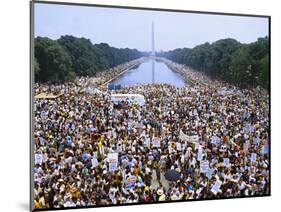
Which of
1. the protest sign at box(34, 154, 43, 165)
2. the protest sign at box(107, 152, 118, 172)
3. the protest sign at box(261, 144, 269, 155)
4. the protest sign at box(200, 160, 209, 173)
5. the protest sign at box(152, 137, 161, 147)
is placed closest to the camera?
the protest sign at box(34, 154, 43, 165)

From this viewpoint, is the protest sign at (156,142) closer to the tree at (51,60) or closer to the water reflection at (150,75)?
the water reflection at (150,75)

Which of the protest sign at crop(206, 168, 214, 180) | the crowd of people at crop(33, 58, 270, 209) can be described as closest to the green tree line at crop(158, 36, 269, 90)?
the crowd of people at crop(33, 58, 270, 209)

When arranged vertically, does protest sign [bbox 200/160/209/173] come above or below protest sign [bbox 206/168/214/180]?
above

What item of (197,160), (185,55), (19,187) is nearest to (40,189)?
(19,187)

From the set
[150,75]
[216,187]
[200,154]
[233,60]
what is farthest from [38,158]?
[233,60]

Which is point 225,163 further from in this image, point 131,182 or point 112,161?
point 112,161

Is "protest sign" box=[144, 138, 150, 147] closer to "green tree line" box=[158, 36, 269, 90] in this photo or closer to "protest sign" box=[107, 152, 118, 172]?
"protest sign" box=[107, 152, 118, 172]
